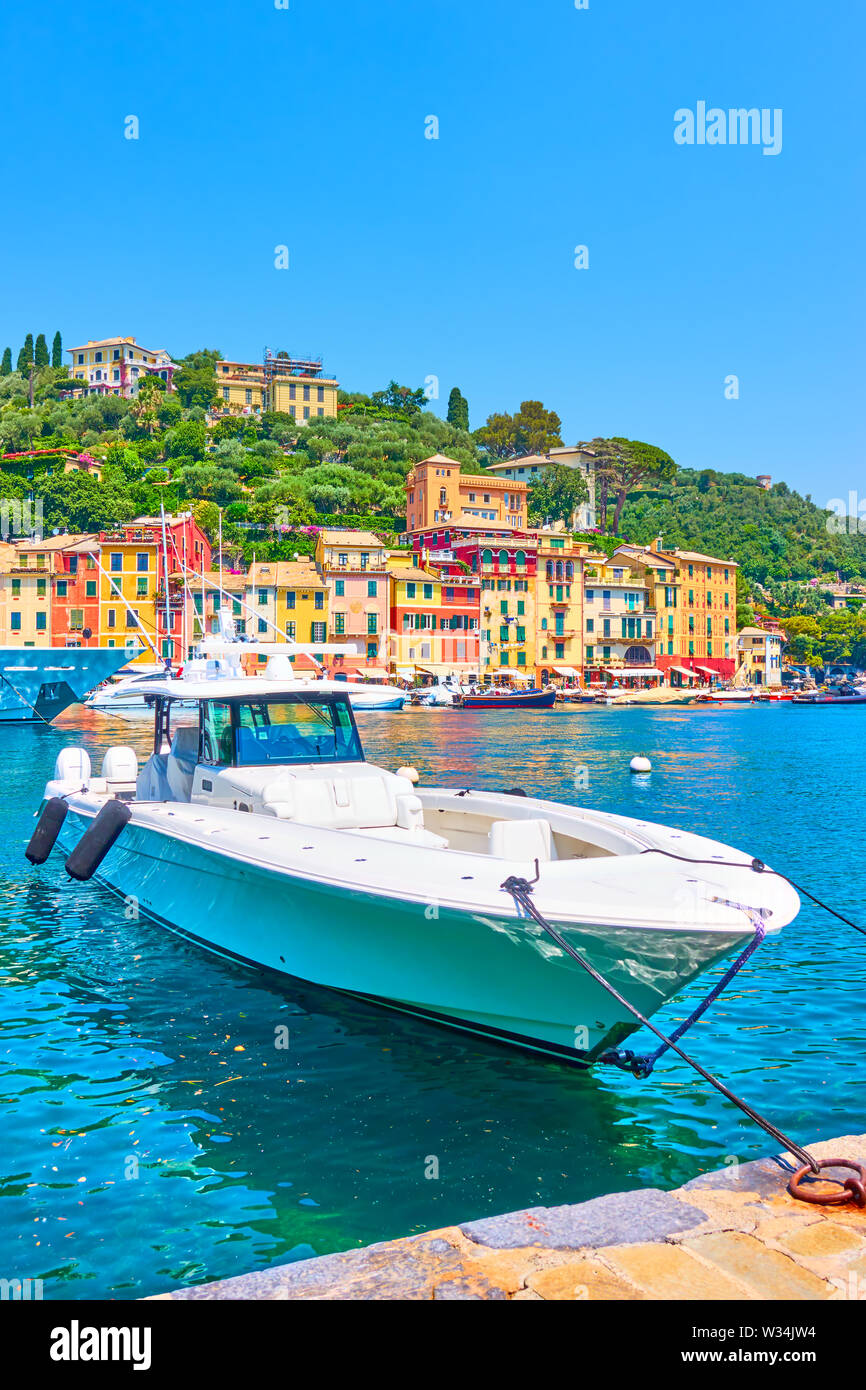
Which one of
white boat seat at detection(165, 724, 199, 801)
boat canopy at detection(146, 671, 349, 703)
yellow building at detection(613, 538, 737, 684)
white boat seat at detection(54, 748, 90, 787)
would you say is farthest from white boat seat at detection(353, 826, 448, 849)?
yellow building at detection(613, 538, 737, 684)

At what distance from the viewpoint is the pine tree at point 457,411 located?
134 meters

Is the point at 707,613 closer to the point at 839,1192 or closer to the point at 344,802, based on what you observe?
the point at 344,802

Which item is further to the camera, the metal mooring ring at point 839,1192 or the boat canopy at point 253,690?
the boat canopy at point 253,690

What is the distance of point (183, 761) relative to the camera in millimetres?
13125

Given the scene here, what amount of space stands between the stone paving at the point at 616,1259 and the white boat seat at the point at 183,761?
8.50 meters

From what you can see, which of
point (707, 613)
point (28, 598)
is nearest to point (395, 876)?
point (28, 598)

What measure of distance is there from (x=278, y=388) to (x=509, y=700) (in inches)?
2745

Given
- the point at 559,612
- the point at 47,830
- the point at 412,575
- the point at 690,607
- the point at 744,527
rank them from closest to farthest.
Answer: the point at 47,830 → the point at 412,575 → the point at 559,612 → the point at 690,607 → the point at 744,527

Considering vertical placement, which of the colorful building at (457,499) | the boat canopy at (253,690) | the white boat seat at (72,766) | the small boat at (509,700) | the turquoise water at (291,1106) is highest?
the colorful building at (457,499)

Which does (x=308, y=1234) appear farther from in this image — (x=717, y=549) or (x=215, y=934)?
(x=717, y=549)

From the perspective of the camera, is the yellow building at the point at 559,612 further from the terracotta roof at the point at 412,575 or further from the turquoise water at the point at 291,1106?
the turquoise water at the point at 291,1106

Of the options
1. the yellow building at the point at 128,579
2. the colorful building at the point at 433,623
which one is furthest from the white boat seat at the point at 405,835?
the colorful building at the point at 433,623

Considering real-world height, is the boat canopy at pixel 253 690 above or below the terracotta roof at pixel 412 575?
below

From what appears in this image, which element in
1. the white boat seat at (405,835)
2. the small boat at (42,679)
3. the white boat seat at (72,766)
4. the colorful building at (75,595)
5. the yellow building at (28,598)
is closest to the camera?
the white boat seat at (405,835)
